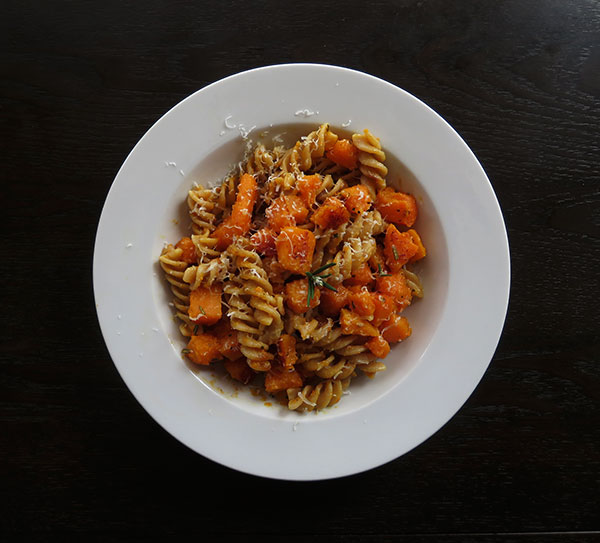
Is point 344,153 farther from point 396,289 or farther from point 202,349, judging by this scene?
point 202,349

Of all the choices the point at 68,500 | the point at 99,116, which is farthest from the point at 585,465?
the point at 99,116

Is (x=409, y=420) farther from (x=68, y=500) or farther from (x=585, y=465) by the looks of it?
(x=68, y=500)

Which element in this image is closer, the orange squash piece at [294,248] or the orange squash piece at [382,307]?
the orange squash piece at [294,248]

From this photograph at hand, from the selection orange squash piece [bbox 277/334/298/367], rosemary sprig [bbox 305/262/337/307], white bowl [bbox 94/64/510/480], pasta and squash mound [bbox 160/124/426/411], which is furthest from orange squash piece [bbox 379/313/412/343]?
Answer: orange squash piece [bbox 277/334/298/367]

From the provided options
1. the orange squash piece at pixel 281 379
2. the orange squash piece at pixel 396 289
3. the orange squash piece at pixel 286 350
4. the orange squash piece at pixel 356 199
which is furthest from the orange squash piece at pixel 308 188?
the orange squash piece at pixel 281 379

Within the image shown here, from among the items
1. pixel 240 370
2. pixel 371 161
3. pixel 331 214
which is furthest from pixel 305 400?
pixel 371 161

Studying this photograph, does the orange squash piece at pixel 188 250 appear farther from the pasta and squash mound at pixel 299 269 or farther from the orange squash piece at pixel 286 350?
the orange squash piece at pixel 286 350

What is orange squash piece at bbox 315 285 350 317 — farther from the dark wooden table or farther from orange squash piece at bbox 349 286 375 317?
Answer: the dark wooden table
